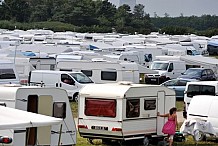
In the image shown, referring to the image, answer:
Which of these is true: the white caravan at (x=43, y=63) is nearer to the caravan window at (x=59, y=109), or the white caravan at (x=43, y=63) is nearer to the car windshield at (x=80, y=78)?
the car windshield at (x=80, y=78)

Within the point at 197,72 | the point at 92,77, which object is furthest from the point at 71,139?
the point at 197,72

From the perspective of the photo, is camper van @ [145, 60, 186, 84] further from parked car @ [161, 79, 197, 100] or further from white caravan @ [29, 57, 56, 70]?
white caravan @ [29, 57, 56, 70]

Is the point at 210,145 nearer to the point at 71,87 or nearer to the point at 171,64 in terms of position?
the point at 71,87

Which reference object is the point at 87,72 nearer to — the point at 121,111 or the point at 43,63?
the point at 43,63

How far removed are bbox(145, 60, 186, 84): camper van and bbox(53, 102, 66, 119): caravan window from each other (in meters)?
23.2

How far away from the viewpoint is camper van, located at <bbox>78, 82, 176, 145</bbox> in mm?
18312

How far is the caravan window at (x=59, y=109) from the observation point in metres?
16.4

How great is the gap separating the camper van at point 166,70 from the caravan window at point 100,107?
Answer: 20810mm

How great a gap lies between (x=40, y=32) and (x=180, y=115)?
4638cm

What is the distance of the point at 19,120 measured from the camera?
37.7 ft

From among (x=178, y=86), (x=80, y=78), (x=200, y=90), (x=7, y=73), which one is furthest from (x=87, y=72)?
(x=200, y=90)

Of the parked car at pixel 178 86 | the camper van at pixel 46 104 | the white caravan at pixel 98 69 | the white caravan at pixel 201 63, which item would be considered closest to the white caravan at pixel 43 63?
the white caravan at pixel 98 69

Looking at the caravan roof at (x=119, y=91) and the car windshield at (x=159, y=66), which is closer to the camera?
the caravan roof at (x=119, y=91)

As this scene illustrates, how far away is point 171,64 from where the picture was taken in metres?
41.6
